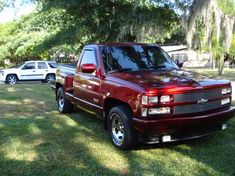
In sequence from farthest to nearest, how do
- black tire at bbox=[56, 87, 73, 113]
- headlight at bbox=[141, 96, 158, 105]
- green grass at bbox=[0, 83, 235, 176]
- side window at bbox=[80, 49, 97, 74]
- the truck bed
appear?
1. black tire at bbox=[56, 87, 73, 113]
2. the truck bed
3. side window at bbox=[80, 49, 97, 74]
4. headlight at bbox=[141, 96, 158, 105]
5. green grass at bbox=[0, 83, 235, 176]

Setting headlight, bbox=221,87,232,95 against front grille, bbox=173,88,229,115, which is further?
headlight, bbox=221,87,232,95

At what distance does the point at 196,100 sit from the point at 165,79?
62 cm

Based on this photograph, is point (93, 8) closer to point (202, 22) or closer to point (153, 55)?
point (202, 22)

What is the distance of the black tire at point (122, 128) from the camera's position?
A: 604cm

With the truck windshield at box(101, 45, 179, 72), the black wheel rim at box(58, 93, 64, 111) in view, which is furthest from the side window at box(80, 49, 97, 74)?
the black wheel rim at box(58, 93, 64, 111)

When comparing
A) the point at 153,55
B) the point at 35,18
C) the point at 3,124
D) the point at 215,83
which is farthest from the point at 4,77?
the point at 215,83

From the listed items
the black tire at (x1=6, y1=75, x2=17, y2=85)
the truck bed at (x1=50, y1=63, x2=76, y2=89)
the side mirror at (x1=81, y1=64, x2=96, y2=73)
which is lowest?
the black tire at (x1=6, y1=75, x2=17, y2=85)

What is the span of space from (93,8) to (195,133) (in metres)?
11.2

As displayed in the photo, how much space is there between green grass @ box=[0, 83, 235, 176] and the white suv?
51.7 ft

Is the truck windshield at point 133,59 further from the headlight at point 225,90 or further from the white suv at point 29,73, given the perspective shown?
the white suv at point 29,73

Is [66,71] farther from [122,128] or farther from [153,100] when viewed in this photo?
[153,100]

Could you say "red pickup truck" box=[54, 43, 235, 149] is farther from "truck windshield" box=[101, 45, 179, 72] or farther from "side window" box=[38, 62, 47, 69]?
"side window" box=[38, 62, 47, 69]

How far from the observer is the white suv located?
23741mm

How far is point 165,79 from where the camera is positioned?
20.3 ft
